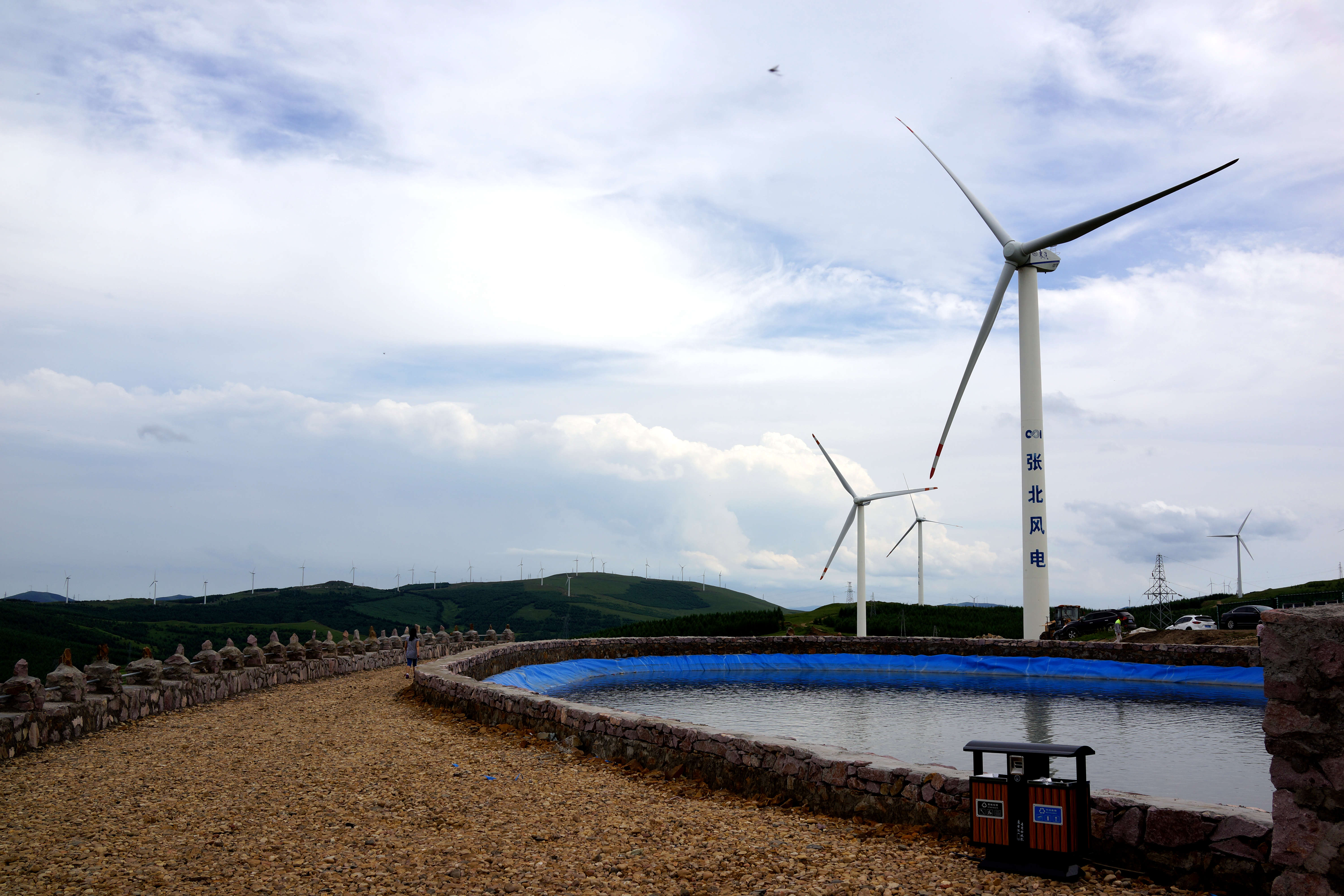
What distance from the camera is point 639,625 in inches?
2581

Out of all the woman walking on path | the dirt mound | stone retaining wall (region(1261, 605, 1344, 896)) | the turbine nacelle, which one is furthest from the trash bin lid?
the turbine nacelle

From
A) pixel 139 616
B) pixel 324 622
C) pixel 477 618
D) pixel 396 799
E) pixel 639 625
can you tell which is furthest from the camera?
pixel 477 618

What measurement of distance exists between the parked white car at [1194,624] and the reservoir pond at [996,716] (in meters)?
14.2

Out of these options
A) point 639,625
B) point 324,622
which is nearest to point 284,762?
point 639,625

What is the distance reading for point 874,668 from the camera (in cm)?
3997

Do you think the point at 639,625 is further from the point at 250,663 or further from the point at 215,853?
the point at 215,853

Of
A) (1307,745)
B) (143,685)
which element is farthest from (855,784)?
(143,685)

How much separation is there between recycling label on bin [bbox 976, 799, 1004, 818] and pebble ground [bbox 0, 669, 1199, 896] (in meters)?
0.48

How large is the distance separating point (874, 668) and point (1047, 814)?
1318 inches

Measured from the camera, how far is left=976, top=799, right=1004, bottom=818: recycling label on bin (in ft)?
26.2

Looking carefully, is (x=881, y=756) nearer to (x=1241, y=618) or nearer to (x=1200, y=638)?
(x=1200, y=638)

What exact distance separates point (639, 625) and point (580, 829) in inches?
2229

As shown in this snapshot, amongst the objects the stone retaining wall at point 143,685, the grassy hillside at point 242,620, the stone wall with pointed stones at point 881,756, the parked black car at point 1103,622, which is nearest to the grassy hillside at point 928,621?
the parked black car at point 1103,622

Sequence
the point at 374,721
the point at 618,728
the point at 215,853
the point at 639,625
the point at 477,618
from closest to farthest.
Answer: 1. the point at 215,853
2. the point at 618,728
3. the point at 374,721
4. the point at 639,625
5. the point at 477,618
